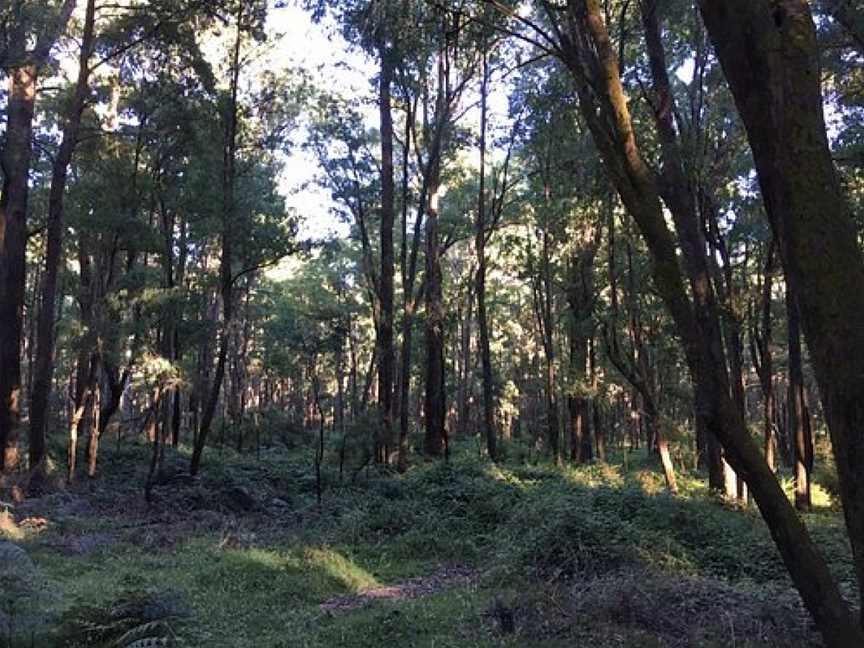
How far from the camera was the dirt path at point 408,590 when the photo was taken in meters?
8.54

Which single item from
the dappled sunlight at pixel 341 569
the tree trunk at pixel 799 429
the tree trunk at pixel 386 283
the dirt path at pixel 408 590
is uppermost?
the tree trunk at pixel 386 283

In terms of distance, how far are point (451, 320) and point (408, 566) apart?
15745 mm

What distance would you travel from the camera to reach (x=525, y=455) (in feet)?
90.2

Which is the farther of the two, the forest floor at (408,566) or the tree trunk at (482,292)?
the tree trunk at (482,292)

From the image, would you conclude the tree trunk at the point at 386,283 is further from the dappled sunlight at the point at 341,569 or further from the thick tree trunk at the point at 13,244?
the dappled sunlight at the point at 341,569

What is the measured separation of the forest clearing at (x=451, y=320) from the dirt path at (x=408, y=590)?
0.08 m

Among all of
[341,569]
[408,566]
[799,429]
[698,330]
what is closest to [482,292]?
[799,429]

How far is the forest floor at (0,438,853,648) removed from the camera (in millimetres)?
6398

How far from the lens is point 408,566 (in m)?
11.1

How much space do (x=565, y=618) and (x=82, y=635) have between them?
414 centimetres

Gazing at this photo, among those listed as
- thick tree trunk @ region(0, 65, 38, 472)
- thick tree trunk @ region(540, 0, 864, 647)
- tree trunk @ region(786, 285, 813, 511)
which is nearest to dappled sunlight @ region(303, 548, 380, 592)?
thick tree trunk @ region(540, 0, 864, 647)

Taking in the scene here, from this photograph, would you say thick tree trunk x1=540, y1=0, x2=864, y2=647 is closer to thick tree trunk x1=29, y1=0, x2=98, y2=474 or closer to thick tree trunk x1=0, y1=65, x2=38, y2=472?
thick tree trunk x1=29, y1=0, x2=98, y2=474

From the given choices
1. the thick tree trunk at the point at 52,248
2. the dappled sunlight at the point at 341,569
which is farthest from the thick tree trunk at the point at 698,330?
the thick tree trunk at the point at 52,248

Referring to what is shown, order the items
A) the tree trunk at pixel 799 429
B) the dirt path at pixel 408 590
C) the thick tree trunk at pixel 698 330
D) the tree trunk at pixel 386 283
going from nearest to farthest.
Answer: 1. the thick tree trunk at pixel 698 330
2. the dirt path at pixel 408 590
3. the tree trunk at pixel 799 429
4. the tree trunk at pixel 386 283
